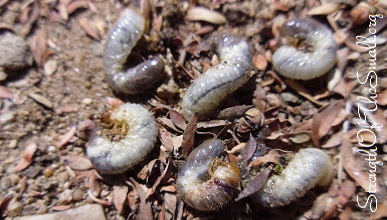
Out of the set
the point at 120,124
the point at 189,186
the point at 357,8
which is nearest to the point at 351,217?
the point at 189,186

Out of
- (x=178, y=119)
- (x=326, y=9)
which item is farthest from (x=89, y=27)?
(x=326, y=9)

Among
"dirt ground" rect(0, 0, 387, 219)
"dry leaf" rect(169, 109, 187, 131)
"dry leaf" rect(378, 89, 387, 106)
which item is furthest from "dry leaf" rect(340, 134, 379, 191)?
"dry leaf" rect(169, 109, 187, 131)

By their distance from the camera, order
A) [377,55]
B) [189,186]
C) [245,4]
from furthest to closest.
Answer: [245,4] < [377,55] < [189,186]

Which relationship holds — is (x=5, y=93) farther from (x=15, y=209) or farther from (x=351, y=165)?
(x=351, y=165)

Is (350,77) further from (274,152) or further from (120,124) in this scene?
(120,124)

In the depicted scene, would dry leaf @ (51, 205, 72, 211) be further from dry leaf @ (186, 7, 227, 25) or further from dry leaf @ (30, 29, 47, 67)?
dry leaf @ (186, 7, 227, 25)

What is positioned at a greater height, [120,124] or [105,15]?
[105,15]

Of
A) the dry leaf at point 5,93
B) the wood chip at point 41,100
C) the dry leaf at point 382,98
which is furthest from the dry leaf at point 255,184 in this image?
the dry leaf at point 5,93
